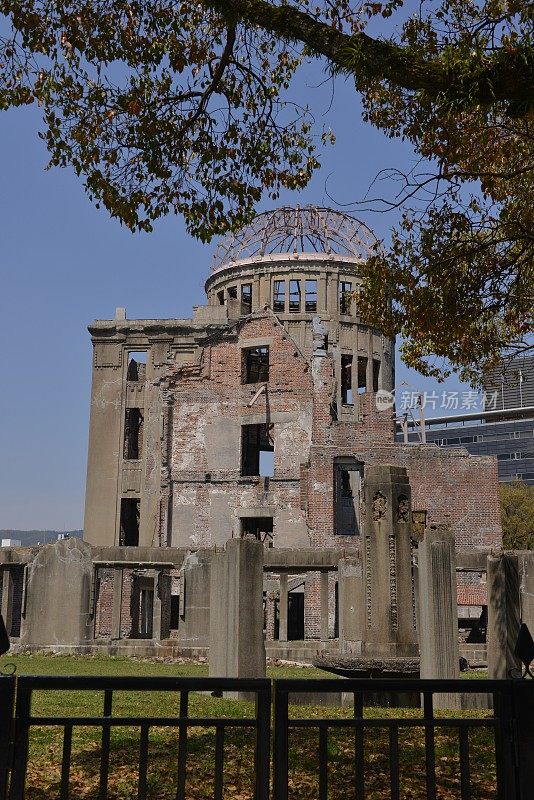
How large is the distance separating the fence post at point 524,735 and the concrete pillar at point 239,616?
712cm

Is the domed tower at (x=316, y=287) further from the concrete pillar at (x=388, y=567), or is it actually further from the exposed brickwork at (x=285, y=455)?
the concrete pillar at (x=388, y=567)

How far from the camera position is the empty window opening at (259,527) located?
106 feet

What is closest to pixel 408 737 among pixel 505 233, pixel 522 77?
pixel 522 77

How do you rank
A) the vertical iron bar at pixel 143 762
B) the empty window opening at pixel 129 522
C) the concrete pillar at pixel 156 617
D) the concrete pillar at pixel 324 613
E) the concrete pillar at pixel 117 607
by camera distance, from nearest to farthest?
the vertical iron bar at pixel 143 762, the concrete pillar at pixel 324 613, the concrete pillar at pixel 156 617, the concrete pillar at pixel 117 607, the empty window opening at pixel 129 522

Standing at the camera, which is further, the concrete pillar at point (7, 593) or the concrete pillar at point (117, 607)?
the concrete pillar at point (7, 593)

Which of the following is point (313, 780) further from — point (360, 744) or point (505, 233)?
point (505, 233)

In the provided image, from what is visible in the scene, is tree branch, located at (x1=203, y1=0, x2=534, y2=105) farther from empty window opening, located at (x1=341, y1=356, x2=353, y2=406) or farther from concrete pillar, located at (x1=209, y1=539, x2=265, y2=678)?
empty window opening, located at (x1=341, y1=356, x2=353, y2=406)

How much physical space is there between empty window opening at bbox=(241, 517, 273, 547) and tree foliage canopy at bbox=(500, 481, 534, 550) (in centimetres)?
2404

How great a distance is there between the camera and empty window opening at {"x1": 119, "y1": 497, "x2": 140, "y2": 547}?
38.6 m

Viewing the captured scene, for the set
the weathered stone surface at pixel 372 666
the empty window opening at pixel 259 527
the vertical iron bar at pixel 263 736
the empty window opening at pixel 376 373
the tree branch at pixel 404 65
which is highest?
the empty window opening at pixel 376 373

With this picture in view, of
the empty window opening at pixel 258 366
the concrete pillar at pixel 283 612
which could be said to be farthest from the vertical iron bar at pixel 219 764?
the empty window opening at pixel 258 366

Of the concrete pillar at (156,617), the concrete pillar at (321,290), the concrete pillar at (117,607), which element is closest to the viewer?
the concrete pillar at (156,617)

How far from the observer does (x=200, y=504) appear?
3209 centimetres

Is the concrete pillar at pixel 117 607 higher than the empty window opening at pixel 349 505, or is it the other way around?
the empty window opening at pixel 349 505
